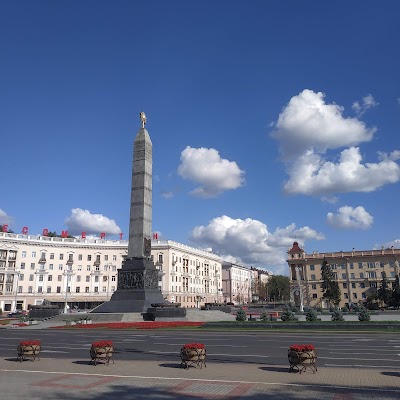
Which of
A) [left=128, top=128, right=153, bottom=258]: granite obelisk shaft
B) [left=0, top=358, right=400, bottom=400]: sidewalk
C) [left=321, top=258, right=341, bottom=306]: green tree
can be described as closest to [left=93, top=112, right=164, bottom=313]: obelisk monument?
[left=128, top=128, right=153, bottom=258]: granite obelisk shaft

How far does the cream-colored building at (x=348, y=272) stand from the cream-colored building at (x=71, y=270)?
26406mm

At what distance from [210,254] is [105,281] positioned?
112 ft

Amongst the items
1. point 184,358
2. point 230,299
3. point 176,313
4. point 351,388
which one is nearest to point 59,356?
point 184,358

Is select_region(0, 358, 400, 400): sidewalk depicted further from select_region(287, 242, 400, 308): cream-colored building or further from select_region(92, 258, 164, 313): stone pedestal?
select_region(287, 242, 400, 308): cream-colored building

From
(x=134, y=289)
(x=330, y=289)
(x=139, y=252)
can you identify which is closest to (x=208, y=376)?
(x=134, y=289)

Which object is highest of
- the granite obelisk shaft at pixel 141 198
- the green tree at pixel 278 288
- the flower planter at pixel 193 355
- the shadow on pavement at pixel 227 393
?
the granite obelisk shaft at pixel 141 198

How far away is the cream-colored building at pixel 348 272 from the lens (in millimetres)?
89500

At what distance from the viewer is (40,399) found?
30.5 ft

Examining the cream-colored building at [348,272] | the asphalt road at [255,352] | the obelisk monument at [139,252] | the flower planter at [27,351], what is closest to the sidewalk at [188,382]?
the flower planter at [27,351]

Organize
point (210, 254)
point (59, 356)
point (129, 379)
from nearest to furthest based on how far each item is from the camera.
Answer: point (129, 379)
point (59, 356)
point (210, 254)

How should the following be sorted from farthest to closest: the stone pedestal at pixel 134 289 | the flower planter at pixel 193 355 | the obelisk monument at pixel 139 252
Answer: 1. the obelisk monument at pixel 139 252
2. the stone pedestal at pixel 134 289
3. the flower planter at pixel 193 355

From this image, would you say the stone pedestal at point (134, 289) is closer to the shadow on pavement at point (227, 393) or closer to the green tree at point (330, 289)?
the shadow on pavement at point (227, 393)

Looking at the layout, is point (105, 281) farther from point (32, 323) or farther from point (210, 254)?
point (32, 323)

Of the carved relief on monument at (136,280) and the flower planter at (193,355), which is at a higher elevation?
the carved relief on monument at (136,280)
